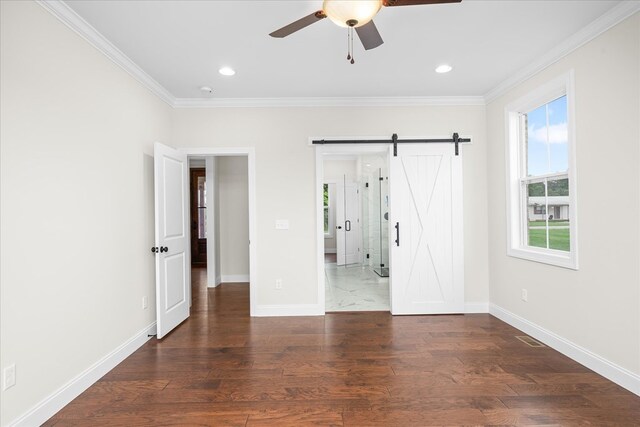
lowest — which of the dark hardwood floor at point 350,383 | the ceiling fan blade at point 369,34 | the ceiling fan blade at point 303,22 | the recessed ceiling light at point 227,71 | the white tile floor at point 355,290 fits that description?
the dark hardwood floor at point 350,383

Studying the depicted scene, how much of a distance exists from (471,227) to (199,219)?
651 centimetres

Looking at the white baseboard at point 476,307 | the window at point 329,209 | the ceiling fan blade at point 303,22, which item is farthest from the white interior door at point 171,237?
the window at point 329,209

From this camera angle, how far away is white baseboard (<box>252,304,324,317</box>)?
13.5ft

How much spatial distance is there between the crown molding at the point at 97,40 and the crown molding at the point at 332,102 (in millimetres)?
499

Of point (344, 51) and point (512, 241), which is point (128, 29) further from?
point (512, 241)

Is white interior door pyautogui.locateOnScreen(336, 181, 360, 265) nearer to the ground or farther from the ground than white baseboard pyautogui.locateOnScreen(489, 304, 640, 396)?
farther from the ground

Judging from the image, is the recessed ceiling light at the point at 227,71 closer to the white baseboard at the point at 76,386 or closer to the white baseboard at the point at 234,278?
the white baseboard at the point at 76,386

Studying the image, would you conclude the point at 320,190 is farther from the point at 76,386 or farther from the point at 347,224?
the point at 347,224

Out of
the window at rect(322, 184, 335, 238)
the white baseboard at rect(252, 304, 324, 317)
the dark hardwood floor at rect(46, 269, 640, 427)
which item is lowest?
the dark hardwood floor at rect(46, 269, 640, 427)

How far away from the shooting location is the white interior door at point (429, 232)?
4.12 metres

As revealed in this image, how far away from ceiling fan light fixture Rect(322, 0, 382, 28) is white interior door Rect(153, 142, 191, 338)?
95.8 inches

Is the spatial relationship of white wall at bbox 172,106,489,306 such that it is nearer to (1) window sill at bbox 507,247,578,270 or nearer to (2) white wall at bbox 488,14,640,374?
(1) window sill at bbox 507,247,578,270

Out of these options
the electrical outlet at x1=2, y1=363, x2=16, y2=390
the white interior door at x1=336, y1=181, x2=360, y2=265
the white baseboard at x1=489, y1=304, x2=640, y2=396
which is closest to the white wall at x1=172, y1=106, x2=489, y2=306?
the white baseboard at x1=489, y1=304, x2=640, y2=396

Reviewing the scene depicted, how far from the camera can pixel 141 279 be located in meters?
3.29
